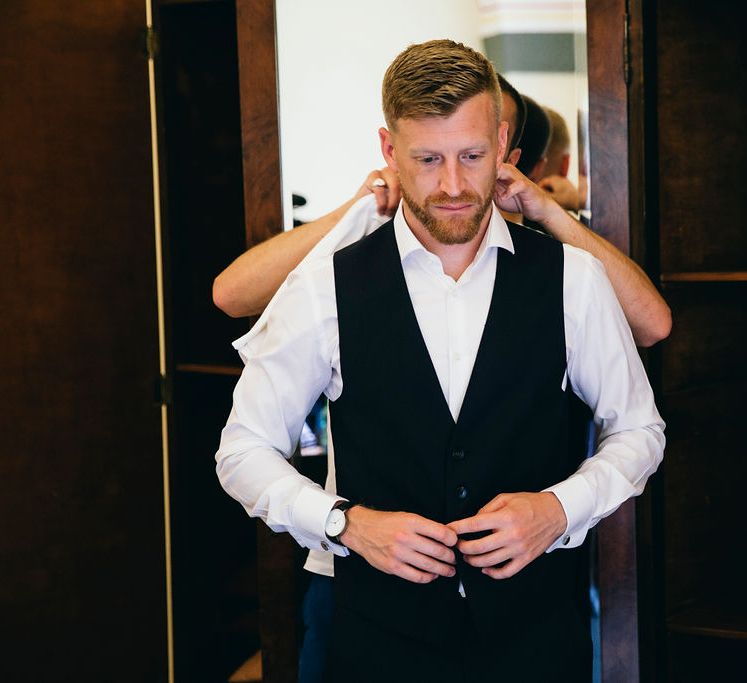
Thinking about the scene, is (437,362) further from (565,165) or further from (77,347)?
(77,347)

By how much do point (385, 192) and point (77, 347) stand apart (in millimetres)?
1042

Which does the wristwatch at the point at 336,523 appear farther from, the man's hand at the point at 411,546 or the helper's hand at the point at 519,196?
the helper's hand at the point at 519,196

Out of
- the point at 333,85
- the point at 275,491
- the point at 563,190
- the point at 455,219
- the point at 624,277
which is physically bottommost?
the point at 275,491

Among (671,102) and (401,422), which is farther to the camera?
(671,102)

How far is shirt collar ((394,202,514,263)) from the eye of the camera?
5.47 ft

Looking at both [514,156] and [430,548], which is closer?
[430,548]

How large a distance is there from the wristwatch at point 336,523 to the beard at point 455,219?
51cm

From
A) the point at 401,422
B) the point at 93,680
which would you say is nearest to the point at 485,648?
the point at 401,422

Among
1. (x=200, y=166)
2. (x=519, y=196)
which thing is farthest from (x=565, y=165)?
(x=200, y=166)

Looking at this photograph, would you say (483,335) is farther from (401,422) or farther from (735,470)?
(735,470)

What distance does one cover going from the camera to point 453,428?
156 cm

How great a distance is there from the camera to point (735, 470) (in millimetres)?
2457

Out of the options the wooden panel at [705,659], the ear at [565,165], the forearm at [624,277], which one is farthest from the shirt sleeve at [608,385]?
the wooden panel at [705,659]

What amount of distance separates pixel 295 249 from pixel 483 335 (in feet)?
1.61
